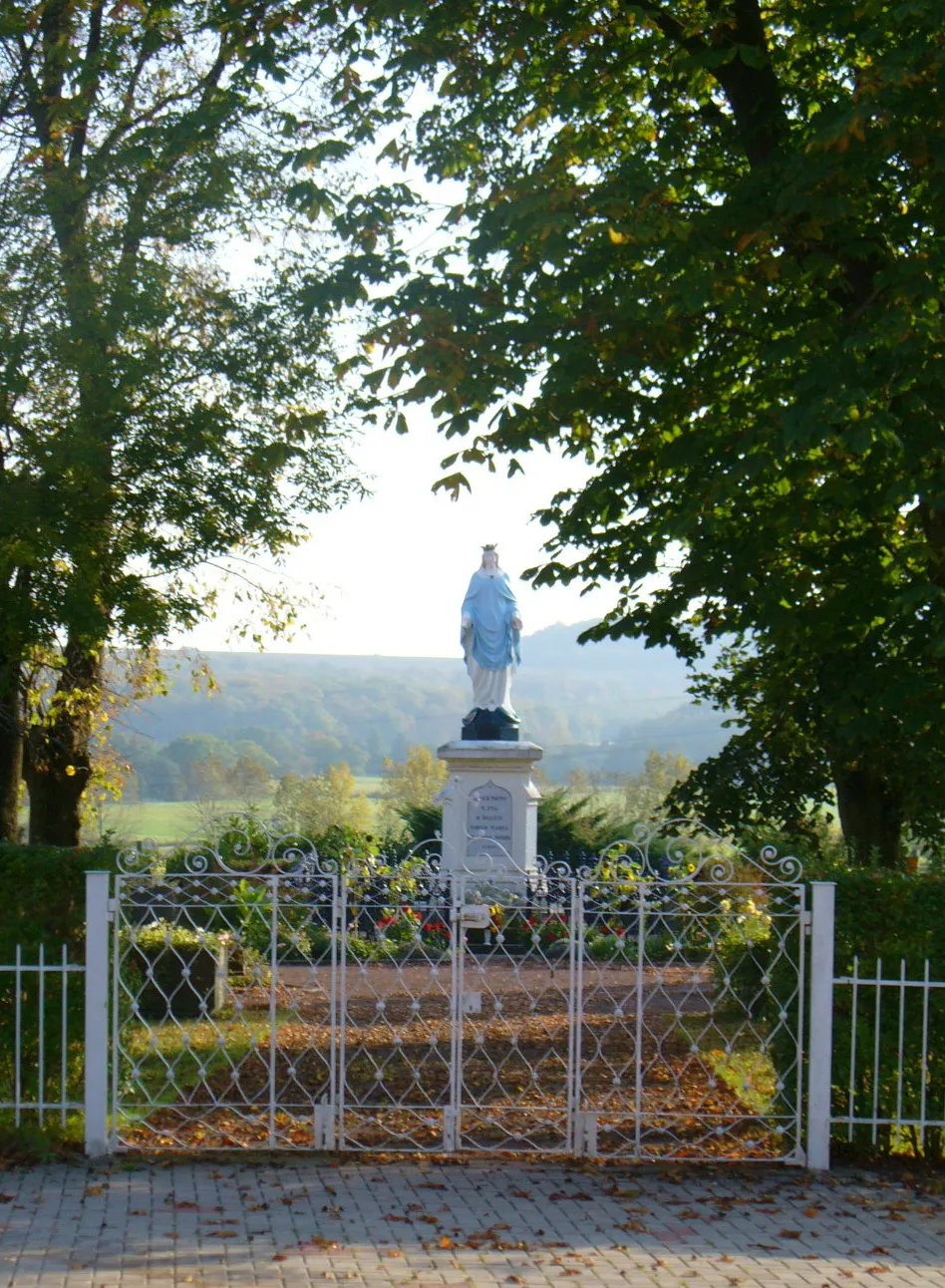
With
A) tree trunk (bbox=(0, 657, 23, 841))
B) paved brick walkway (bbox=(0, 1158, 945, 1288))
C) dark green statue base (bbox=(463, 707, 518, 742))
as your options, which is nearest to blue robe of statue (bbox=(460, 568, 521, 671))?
dark green statue base (bbox=(463, 707, 518, 742))

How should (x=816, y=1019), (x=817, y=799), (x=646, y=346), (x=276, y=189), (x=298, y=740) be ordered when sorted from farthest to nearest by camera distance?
1. (x=298, y=740)
2. (x=817, y=799)
3. (x=276, y=189)
4. (x=646, y=346)
5. (x=816, y=1019)

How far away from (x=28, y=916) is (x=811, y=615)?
19.0 feet

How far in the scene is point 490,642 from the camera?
66.8 feet

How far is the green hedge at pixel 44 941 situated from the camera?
23.7 ft

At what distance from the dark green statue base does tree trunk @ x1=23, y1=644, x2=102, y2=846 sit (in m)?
5.87

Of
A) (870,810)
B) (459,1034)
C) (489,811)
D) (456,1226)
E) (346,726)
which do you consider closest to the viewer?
(456,1226)

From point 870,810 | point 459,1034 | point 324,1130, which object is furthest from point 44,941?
point 870,810

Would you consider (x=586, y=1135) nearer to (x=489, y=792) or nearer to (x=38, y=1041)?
(x=38, y=1041)

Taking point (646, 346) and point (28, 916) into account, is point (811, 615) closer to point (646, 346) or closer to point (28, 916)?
point (646, 346)

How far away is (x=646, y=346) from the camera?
1034 cm

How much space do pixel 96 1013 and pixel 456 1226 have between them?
7.17ft

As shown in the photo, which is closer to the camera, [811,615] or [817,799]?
[811,615]

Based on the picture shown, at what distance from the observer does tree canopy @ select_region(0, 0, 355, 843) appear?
36.7ft

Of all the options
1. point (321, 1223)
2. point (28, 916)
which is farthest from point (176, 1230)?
point (28, 916)
